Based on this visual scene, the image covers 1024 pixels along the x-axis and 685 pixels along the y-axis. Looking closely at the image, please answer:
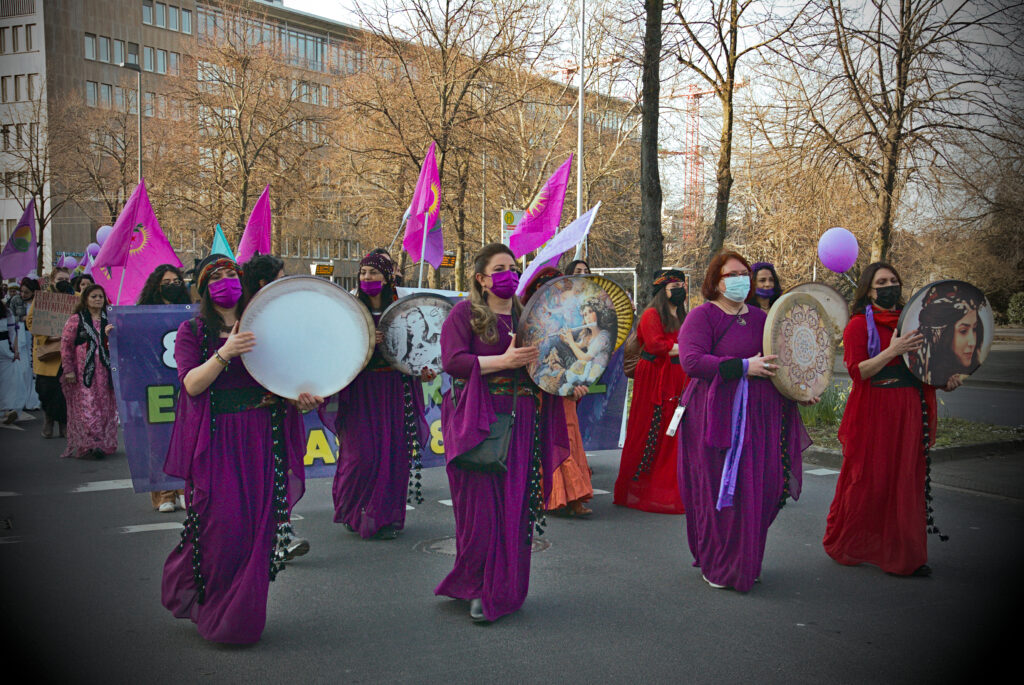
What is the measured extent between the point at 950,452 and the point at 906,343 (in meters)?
4.91

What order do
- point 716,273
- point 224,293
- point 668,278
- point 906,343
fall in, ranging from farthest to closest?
point 668,278
point 906,343
point 716,273
point 224,293

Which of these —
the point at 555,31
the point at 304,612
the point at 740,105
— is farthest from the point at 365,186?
the point at 304,612

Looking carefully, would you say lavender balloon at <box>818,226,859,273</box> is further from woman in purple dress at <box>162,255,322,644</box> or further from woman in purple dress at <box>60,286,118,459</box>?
woman in purple dress at <box>60,286,118,459</box>

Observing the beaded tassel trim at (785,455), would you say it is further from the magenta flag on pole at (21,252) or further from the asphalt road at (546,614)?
the magenta flag on pole at (21,252)

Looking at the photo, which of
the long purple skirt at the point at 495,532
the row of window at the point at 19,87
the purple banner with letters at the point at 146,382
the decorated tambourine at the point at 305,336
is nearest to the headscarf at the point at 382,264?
the purple banner with letters at the point at 146,382

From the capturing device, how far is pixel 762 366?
5164 mm

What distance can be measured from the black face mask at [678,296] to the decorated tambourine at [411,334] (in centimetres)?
238

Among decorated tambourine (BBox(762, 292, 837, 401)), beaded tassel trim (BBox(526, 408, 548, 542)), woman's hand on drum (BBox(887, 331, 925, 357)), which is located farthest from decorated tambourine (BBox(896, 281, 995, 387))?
beaded tassel trim (BBox(526, 408, 548, 542))

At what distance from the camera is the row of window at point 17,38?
29047 mm

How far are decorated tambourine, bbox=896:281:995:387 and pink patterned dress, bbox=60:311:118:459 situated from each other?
315 inches

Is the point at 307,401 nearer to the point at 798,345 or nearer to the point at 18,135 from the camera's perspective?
the point at 798,345

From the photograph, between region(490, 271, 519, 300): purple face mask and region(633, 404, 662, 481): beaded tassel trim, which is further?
region(633, 404, 662, 481): beaded tassel trim

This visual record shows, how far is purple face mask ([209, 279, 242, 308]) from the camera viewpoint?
14.7ft

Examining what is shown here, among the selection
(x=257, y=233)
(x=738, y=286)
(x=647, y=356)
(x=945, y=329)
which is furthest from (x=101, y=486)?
(x=945, y=329)
